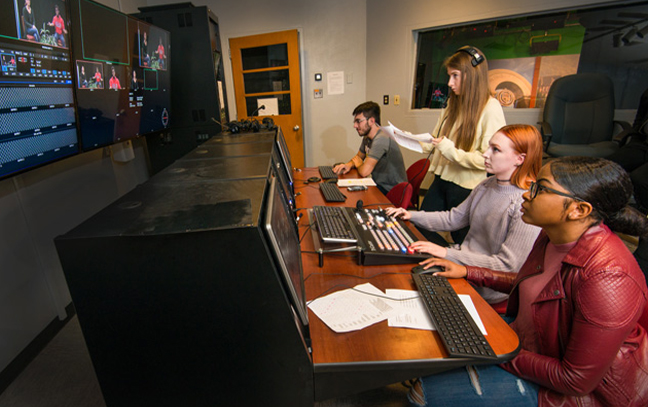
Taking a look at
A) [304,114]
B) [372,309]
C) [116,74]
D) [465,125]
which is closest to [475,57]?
[465,125]

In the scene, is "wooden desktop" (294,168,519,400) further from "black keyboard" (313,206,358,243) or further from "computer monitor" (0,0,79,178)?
"computer monitor" (0,0,79,178)

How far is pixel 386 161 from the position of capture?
2.60 metres

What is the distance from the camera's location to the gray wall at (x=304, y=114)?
172 cm

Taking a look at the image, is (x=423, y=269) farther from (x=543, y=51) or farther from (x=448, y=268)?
(x=543, y=51)

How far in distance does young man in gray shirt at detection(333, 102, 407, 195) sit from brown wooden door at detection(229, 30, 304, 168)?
184 centimetres

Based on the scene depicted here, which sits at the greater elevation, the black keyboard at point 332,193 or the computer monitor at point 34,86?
the computer monitor at point 34,86

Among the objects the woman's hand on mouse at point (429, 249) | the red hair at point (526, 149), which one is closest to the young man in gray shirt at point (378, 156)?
the red hair at point (526, 149)

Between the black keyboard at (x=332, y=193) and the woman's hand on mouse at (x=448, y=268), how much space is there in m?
0.86

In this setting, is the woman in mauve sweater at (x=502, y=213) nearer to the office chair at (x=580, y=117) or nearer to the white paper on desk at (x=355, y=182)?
the white paper on desk at (x=355, y=182)

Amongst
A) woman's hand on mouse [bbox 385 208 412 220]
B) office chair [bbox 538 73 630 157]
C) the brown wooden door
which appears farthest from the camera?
the brown wooden door

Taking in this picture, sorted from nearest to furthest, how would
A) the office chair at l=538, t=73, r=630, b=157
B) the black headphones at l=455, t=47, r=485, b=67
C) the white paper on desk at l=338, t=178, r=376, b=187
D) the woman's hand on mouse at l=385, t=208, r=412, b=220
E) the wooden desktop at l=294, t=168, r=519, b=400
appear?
the wooden desktop at l=294, t=168, r=519, b=400, the woman's hand on mouse at l=385, t=208, r=412, b=220, the black headphones at l=455, t=47, r=485, b=67, the white paper on desk at l=338, t=178, r=376, b=187, the office chair at l=538, t=73, r=630, b=157

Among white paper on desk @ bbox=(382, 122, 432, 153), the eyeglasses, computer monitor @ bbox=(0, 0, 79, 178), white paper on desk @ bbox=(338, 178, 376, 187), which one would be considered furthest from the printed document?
computer monitor @ bbox=(0, 0, 79, 178)

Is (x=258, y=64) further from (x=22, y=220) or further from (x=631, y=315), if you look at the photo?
(x=631, y=315)

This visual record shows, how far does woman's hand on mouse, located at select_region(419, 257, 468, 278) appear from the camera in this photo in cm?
114
